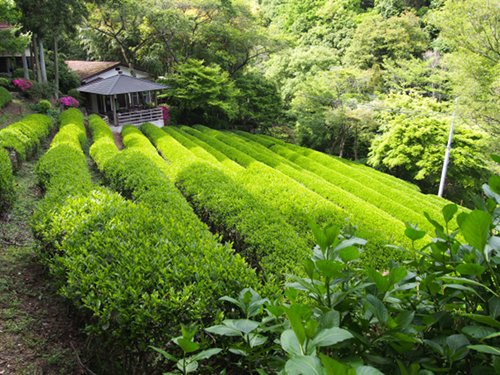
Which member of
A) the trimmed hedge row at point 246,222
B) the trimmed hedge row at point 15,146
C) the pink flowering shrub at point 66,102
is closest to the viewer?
the trimmed hedge row at point 246,222

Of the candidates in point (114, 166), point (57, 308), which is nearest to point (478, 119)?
point (114, 166)

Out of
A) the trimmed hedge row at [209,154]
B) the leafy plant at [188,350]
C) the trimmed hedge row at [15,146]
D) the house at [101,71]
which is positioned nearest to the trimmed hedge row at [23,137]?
the trimmed hedge row at [15,146]

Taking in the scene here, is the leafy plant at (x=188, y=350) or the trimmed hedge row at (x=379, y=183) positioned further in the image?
the trimmed hedge row at (x=379, y=183)

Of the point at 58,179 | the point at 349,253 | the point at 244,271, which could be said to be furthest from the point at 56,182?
the point at 349,253

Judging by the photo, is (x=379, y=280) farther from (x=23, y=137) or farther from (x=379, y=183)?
(x=379, y=183)

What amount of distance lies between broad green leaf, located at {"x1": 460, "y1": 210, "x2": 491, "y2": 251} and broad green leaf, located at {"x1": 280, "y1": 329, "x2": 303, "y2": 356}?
500 mm

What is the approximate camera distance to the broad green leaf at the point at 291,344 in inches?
32.4

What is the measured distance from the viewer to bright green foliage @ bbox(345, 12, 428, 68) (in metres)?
30.7

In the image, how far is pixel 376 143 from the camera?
21.8m

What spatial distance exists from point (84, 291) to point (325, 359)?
9.31 ft

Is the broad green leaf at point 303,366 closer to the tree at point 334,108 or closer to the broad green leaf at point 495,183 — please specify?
the broad green leaf at point 495,183

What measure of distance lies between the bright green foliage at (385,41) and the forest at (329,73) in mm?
100

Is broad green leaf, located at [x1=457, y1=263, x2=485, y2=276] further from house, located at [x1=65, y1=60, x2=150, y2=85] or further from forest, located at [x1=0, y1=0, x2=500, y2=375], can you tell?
house, located at [x1=65, y1=60, x2=150, y2=85]

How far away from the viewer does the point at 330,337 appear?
841 millimetres
